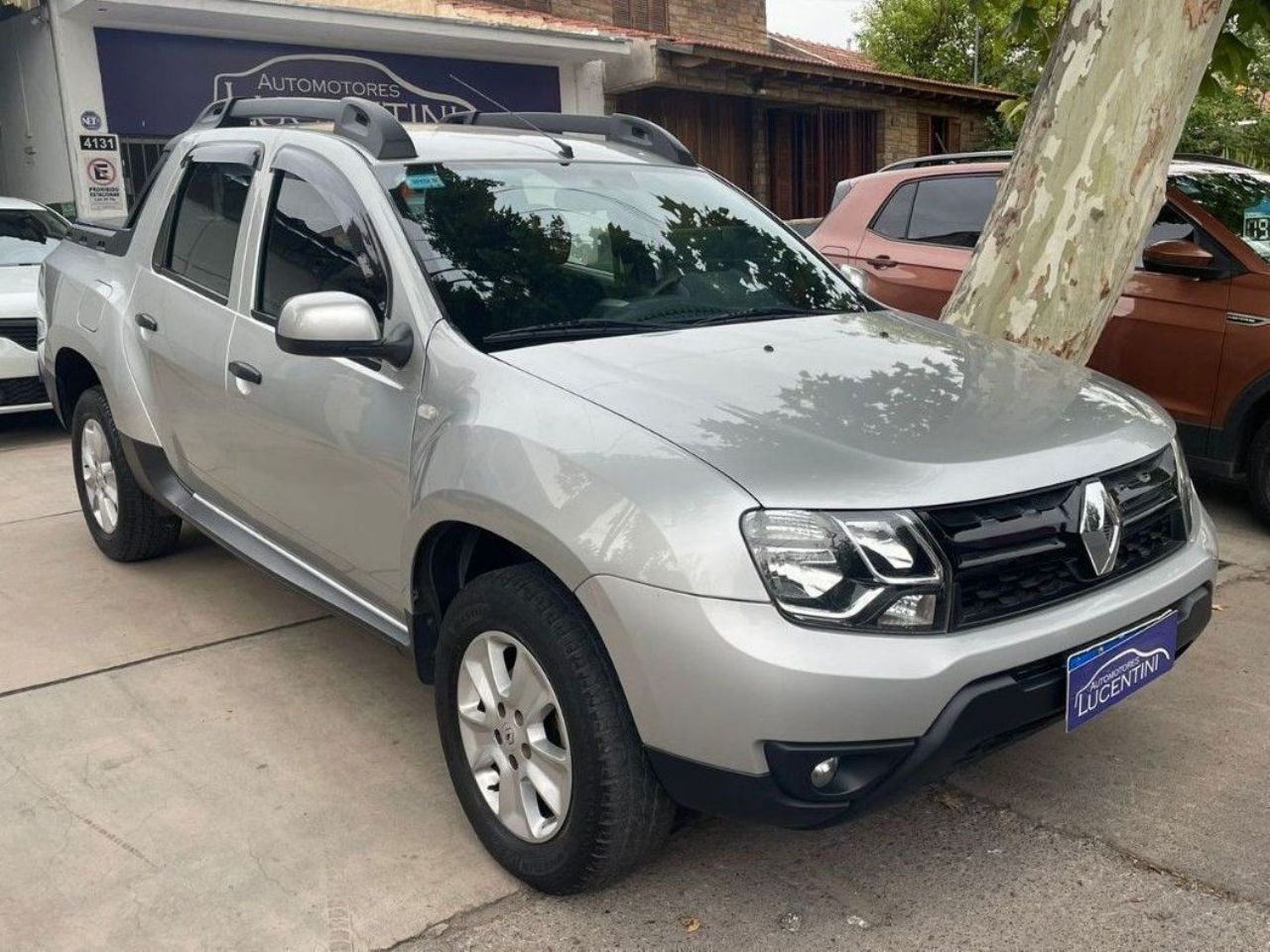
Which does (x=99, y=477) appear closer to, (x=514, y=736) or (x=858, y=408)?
(x=514, y=736)

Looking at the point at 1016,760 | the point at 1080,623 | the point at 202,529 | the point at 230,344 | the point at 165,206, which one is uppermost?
the point at 165,206

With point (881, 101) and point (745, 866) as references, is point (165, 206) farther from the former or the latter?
point (881, 101)

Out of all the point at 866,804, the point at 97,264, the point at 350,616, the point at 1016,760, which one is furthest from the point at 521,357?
the point at 97,264

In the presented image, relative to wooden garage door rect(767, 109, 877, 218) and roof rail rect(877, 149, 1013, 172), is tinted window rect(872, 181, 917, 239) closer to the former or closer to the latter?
roof rail rect(877, 149, 1013, 172)

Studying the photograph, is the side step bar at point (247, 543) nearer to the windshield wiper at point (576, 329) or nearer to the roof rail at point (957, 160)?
the windshield wiper at point (576, 329)

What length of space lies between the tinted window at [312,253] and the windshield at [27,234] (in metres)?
5.56

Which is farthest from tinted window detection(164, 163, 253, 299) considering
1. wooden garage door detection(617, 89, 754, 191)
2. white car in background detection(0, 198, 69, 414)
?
wooden garage door detection(617, 89, 754, 191)

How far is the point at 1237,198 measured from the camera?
579 cm

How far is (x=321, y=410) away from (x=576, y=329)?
0.74 meters

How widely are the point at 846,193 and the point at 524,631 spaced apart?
5319 millimetres

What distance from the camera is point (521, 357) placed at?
2910mm

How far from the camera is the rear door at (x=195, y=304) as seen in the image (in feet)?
12.7

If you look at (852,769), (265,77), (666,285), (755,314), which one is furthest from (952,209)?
(265,77)

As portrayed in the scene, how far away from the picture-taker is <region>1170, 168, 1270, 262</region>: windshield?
5.61m
